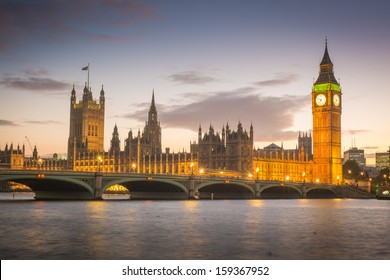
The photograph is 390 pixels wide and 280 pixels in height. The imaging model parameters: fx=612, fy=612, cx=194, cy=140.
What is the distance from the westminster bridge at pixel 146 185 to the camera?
79250 mm

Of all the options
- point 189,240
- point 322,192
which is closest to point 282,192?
point 322,192

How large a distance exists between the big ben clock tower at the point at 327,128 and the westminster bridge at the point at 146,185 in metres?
33.6

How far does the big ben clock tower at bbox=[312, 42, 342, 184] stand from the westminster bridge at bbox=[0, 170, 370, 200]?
33.6m

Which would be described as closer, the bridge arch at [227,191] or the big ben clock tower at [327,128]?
the bridge arch at [227,191]

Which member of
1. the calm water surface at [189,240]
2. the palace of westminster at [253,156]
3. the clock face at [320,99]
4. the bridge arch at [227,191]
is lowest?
the calm water surface at [189,240]

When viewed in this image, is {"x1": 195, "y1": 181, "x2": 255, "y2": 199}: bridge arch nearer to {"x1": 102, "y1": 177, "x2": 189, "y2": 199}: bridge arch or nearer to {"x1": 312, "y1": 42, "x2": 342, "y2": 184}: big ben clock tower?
{"x1": 102, "y1": 177, "x2": 189, "y2": 199}: bridge arch

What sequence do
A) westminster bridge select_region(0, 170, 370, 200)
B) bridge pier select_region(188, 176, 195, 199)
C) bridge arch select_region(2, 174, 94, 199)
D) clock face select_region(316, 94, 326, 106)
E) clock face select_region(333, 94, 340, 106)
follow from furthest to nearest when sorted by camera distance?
clock face select_region(333, 94, 340, 106)
clock face select_region(316, 94, 326, 106)
bridge pier select_region(188, 176, 195, 199)
westminster bridge select_region(0, 170, 370, 200)
bridge arch select_region(2, 174, 94, 199)

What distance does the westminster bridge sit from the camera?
79250mm

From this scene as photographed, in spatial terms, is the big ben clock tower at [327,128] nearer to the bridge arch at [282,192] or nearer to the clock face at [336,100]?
the clock face at [336,100]

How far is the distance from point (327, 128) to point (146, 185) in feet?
298

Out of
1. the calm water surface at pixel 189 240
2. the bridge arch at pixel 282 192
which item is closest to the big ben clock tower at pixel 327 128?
the bridge arch at pixel 282 192

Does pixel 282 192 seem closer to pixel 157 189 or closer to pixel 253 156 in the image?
pixel 253 156

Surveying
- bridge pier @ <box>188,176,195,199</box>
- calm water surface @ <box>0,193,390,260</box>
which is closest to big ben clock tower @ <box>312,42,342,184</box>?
bridge pier @ <box>188,176,195,199</box>

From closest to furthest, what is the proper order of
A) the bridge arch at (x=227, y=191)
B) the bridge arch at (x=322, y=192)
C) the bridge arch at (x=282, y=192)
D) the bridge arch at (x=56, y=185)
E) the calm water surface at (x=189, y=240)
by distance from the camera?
the calm water surface at (x=189, y=240), the bridge arch at (x=56, y=185), the bridge arch at (x=227, y=191), the bridge arch at (x=282, y=192), the bridge arch at (x=322, y=192)
